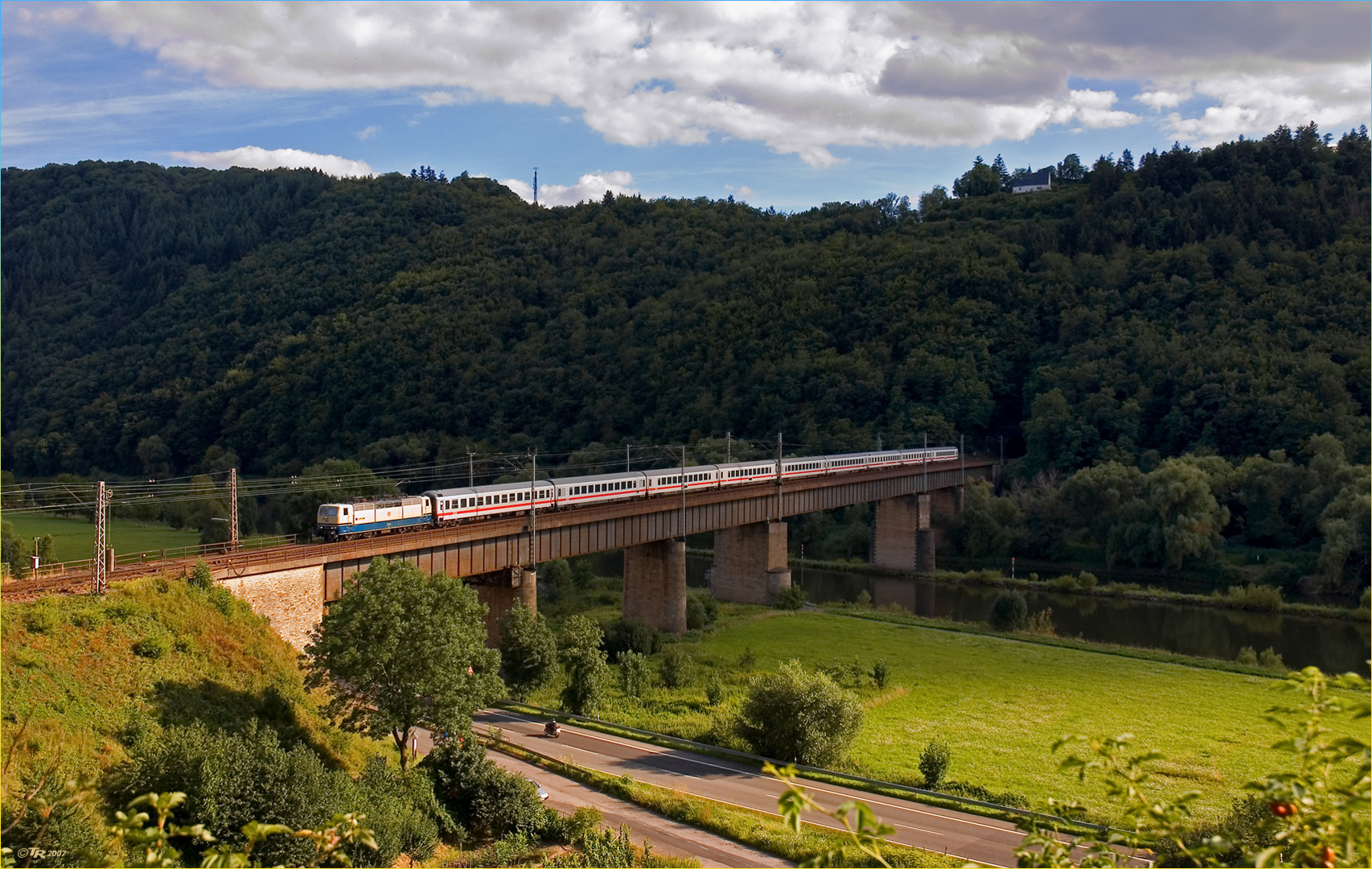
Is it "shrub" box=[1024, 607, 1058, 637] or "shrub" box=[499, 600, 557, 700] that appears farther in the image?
"shrub" box=[1024, 607, 1058, 637]

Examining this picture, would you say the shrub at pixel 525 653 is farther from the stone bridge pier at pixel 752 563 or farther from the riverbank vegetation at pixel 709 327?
the riverbank vegetation at pixel 709 327

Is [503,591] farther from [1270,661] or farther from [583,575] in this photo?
[1270,661]

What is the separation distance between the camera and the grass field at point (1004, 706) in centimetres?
3180

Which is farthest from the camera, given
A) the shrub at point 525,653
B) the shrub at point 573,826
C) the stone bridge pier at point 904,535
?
the stone bridge pier at point 904,535

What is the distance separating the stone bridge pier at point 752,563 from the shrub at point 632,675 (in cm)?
2236

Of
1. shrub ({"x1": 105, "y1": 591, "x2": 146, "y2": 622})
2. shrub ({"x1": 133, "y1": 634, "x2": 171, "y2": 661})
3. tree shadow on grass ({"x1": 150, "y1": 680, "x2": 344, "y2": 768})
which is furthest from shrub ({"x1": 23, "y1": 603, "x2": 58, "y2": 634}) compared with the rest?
tree shadow on grass ({"x1": 150, "y1": 680, "x2": 344, "y2": 768})

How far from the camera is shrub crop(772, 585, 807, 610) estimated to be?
6331 centimetres

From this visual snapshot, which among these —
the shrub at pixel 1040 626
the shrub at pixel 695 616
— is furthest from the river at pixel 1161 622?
the shrub at pixel 695 616

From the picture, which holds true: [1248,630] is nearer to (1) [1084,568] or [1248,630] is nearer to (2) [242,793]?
(1) [1084,568]

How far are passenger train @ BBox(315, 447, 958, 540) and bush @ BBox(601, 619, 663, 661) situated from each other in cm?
664

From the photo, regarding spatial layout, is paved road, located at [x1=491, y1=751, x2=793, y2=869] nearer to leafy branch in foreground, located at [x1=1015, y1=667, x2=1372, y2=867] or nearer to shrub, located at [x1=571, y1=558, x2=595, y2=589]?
leafy branch in foreground, located at [x1=1015, y1=667, x2=1372, y2=867]

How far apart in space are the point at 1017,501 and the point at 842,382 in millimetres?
24531

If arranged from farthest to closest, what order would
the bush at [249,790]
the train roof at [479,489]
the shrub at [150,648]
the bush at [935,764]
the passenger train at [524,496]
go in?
the train roof at [479,489]
the passenger train at [524,496]
the bush at [935,764]
the shrub at [150,648]
the bush at [249,790]

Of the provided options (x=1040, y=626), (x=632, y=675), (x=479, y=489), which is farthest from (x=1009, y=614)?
(x=479, y=489)
